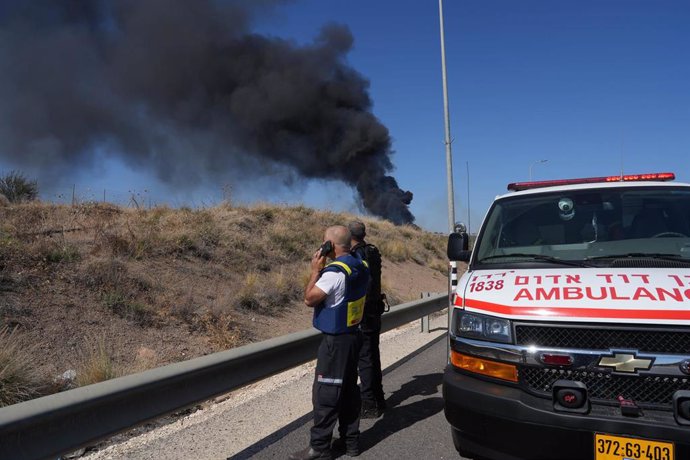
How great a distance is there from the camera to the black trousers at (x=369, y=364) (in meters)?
5.16

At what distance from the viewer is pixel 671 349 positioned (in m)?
2.92

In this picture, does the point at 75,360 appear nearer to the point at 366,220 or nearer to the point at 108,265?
the point at 108,265

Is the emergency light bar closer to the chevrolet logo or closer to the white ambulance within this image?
the white ambulance

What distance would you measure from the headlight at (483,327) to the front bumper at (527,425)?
0.26 meters

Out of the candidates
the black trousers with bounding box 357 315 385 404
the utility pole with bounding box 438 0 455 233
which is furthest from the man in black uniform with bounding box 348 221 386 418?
the utility pole with bounding box 438 0 455 233

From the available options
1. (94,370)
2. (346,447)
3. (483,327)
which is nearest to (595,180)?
(483,327)

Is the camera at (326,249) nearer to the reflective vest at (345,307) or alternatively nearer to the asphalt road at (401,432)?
the reflective vest at (345,307)

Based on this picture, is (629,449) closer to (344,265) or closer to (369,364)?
(344,265)

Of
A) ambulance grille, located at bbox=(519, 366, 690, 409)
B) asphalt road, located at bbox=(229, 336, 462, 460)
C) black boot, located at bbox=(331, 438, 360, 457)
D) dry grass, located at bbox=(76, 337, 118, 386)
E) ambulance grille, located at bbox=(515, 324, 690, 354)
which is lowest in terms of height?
asphalt road, located at bbox=(229, 336, 462, 460)

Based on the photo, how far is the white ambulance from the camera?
286 cm

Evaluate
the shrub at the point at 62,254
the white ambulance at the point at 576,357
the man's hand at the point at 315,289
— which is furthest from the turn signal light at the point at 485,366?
the shrub at the point at 62,254

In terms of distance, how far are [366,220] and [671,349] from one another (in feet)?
77.1

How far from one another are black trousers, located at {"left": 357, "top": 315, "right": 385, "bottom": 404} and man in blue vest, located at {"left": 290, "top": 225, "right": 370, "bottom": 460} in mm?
854

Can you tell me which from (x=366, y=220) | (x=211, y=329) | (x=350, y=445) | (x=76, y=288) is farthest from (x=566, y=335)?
(x=366, y=220)
